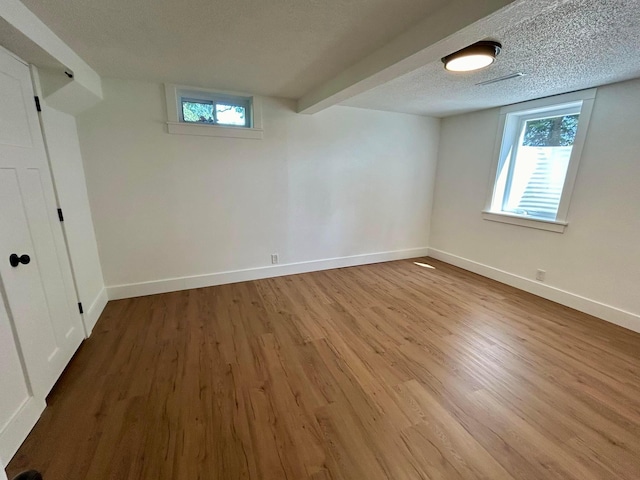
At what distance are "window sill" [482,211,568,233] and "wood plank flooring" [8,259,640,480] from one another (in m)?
0.92

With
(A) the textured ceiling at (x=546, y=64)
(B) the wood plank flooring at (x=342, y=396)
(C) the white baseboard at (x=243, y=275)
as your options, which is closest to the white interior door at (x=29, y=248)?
(B) the wood plank flooring at (x=342, y=396)

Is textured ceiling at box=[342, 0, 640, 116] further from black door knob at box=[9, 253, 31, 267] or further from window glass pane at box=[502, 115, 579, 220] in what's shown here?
black door knob at box=[9, 253, 31, 267]

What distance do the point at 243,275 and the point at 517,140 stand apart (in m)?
4.06

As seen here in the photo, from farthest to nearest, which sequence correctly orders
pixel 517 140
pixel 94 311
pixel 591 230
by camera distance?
pixel 517 140 → pixel 591 230 → pixel 94 311

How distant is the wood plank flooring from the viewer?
141 cm

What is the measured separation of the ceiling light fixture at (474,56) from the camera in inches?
74.2

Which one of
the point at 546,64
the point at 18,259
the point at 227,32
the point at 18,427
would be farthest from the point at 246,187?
the point at 546,64

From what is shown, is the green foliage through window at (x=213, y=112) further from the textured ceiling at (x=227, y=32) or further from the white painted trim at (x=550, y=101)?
the white painted trim at (x=550, y=101)

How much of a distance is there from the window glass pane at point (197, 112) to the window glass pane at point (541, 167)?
3.97 metres

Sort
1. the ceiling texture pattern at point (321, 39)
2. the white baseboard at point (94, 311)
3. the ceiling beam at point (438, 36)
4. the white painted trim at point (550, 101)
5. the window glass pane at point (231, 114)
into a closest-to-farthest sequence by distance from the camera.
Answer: the ceiling beam at point (438, 36) < the ceiling texture pattern at point (321, 39) < the white baseboard at point (94, 311) < the white painted trim at point (550, 101) < the window glass pane at point (231, 114)

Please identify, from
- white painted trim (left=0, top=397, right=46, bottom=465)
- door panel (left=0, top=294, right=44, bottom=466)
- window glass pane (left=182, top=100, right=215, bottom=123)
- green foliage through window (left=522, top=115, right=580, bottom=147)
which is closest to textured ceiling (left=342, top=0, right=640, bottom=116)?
green foliage through window (left=522, top=115, right=580, bottom=147)

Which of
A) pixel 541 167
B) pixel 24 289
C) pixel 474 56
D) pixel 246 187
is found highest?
pixel 474 56

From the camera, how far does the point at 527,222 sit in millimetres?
3453

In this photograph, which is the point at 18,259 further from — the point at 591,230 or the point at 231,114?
the point at 591,230
